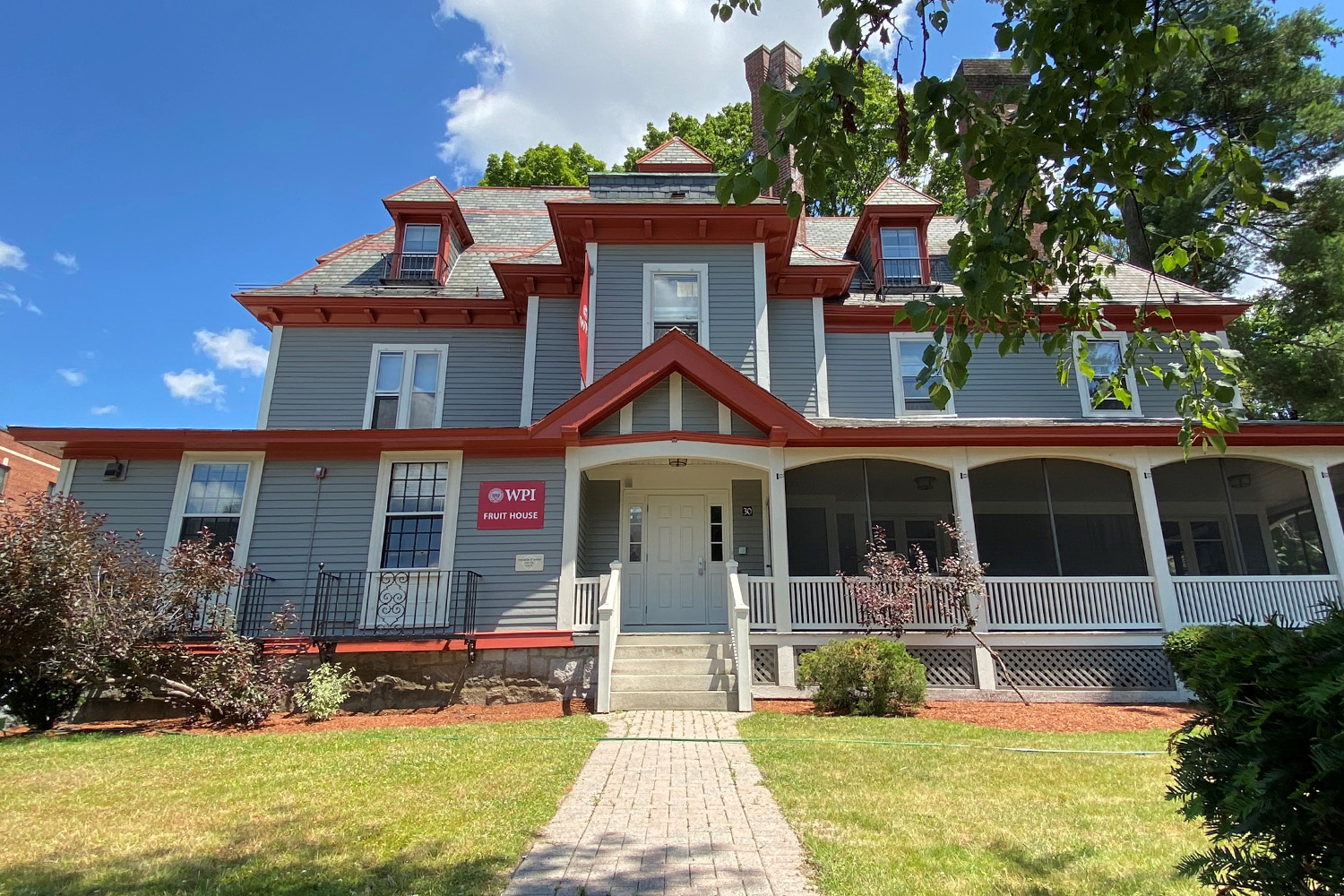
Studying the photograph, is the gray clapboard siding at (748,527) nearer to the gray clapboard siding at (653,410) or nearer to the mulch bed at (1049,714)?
the gray clapboard siding at (653,410)

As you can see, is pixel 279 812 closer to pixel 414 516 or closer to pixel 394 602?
pixel 394 602

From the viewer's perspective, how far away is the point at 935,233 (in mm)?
16609

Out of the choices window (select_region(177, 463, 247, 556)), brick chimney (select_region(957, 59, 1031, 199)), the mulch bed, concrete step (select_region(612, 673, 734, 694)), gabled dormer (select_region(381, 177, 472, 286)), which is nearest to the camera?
the mulch bed

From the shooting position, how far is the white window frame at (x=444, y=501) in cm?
1129

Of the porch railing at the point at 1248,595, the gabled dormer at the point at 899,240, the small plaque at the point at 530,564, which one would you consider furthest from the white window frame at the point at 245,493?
the porch railing at the point at 1248,595

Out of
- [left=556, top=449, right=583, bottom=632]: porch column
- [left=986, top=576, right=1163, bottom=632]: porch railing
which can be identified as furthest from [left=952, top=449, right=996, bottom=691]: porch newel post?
[left=556, top=449, right=583, bottom=632]: porch column

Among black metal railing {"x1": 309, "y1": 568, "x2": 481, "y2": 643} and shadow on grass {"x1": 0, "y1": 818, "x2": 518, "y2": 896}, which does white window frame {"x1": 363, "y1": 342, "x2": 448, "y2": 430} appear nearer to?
black metal railing {"x1": 309, "y1": 568, "x2": 481, "y2": 643}

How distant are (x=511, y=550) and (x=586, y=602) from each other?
55.5 inches

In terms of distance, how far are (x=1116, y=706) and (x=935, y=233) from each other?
1050 centimetres

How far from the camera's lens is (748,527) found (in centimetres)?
1292

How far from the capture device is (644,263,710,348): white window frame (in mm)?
12750

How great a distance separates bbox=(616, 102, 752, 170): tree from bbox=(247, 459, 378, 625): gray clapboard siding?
868 inches

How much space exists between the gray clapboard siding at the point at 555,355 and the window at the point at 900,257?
20.4 feet

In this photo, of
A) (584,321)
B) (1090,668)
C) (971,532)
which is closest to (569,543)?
(584,321)
